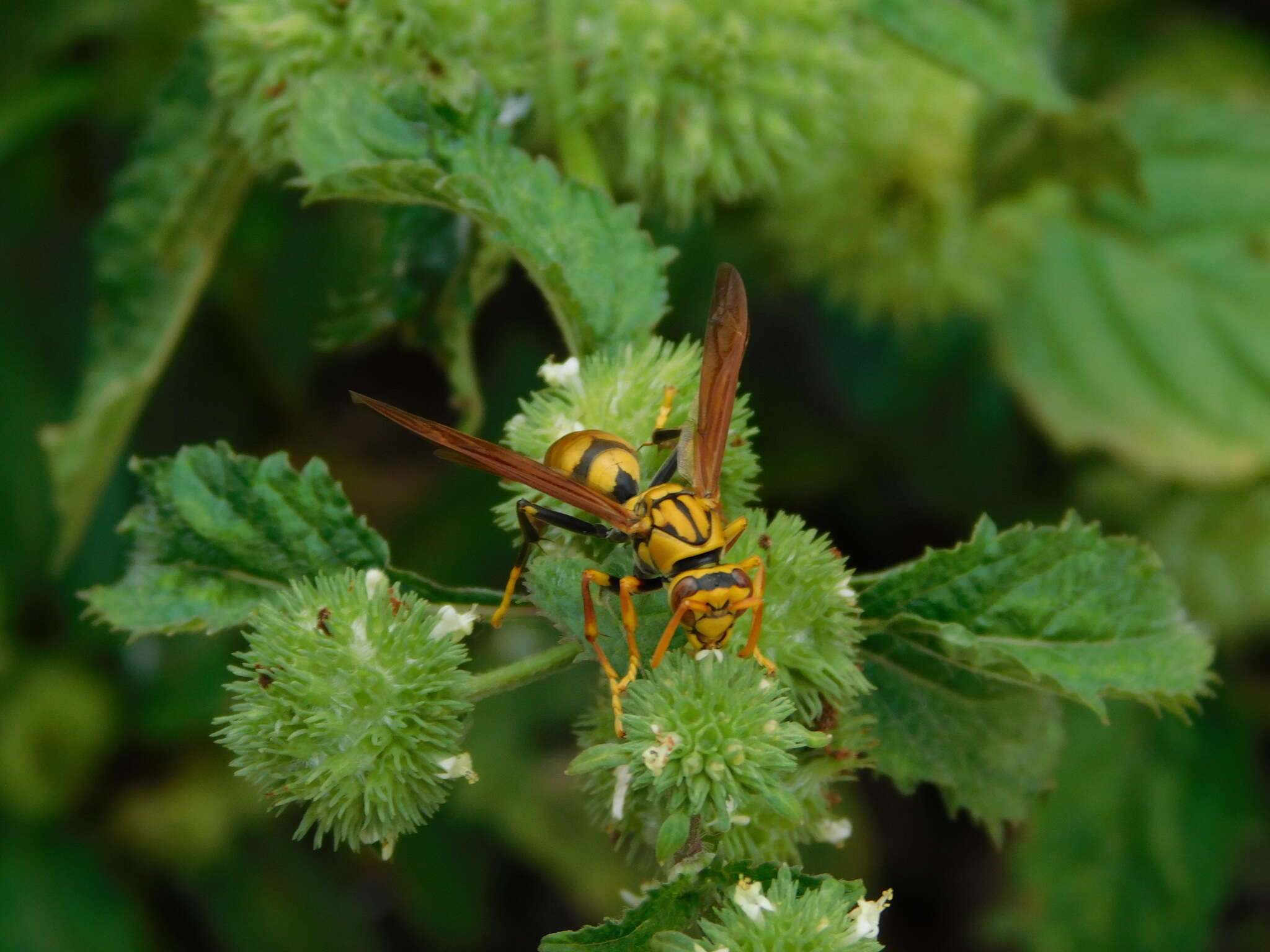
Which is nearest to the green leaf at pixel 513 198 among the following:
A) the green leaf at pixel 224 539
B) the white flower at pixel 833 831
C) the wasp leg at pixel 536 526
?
the wasp leg at pixel 536 526

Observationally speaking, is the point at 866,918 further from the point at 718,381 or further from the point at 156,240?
the point at 156,240

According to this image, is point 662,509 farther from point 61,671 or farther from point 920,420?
point 61,671

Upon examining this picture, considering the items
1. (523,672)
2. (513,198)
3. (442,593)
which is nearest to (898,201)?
(513,198)

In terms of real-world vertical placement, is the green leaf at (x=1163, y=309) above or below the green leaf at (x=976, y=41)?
below

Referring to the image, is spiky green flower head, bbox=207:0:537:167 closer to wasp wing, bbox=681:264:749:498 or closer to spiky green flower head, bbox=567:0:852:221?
spiky green flower head, bbox=567:0:852:221

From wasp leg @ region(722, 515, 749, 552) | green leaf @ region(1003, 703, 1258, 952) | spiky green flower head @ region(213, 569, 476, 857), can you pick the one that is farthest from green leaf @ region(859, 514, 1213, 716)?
green leaf @ region(1003, 703, 1258, 952)

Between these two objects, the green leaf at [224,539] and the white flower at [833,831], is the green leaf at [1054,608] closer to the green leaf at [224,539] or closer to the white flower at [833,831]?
the white flower at [833,831]
